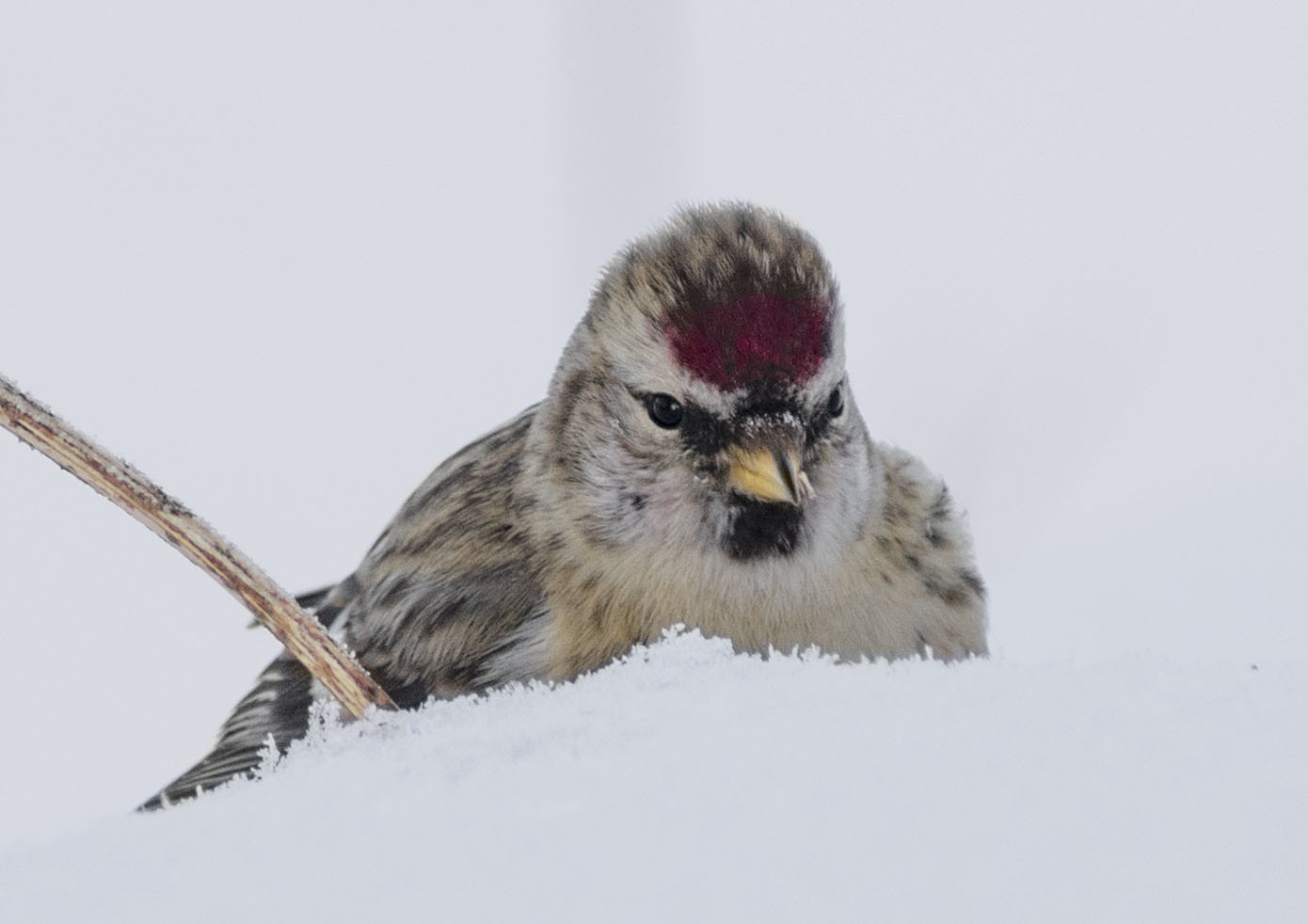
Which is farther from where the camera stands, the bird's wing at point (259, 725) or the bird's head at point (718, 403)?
the bird's wing at point (259, 725)

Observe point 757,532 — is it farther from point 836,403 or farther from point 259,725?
point 259,725

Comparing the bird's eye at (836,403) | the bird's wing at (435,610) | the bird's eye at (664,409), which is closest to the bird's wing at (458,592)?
the bird's wing at (435,610)

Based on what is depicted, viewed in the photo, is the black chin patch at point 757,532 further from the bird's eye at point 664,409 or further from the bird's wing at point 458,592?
the bird's wing at point 458,592

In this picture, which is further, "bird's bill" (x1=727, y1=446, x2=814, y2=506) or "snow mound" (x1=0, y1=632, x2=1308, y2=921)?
"bird's bill" (x1=727, y1=446, x2=814, y2=506)

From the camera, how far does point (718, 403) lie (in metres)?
1.57

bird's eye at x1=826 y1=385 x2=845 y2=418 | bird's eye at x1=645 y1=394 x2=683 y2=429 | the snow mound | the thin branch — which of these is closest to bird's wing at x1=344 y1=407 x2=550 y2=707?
bird's eye at x1=645 y1=394 x2=683 y2=429

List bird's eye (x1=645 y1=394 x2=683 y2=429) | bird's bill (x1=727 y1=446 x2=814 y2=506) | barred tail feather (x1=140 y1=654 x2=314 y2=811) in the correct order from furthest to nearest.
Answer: barred tail feather (x1=140 y1=654 x2=314 y2=811), bird's eye (x1=645 y1=394 x2=683 y2=429), bird's bill (x1=727 y1=446 x2=814 y2=506)

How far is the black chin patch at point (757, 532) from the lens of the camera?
1.61 m

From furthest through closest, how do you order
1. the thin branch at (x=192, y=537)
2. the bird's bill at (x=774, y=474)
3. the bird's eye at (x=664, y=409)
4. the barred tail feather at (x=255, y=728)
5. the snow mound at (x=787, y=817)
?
the barred tail feather at (x=255, y=728) < the bird's eye at (x=664, y=409) < the bird's bill at (x=774, y=474) < the thin branch at (x=192, y=537) < the snow mound at (x=787, y=817)

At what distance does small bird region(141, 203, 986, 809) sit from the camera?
5.14ft

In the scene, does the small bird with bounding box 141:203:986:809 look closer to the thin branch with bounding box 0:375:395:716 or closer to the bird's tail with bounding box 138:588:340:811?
the bird's tail with bounding box 138:588:340:811

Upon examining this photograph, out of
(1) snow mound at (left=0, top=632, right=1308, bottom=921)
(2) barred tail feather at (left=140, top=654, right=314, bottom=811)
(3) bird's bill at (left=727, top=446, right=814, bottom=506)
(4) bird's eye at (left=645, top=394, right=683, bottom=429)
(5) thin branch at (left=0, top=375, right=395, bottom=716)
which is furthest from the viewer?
(2) barred tail feather at (left=140, top=654, right=314, bottom=811)

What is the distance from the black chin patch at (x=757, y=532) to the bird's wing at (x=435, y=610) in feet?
0.71

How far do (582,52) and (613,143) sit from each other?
4.9 inches
